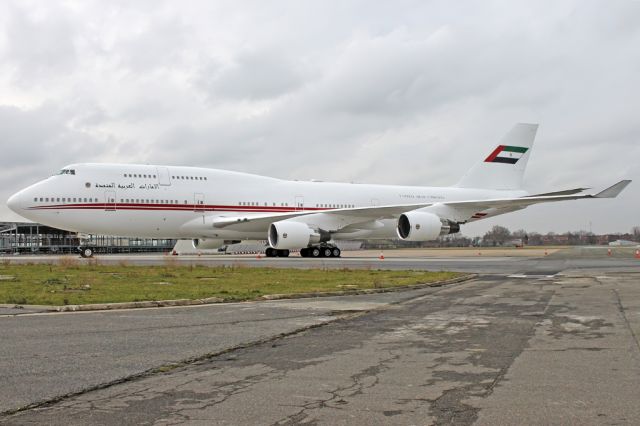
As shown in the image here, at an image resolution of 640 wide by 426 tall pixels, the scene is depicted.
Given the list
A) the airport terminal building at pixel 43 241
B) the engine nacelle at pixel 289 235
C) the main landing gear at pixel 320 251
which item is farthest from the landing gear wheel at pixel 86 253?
the airport terminal building at pixel 43 241

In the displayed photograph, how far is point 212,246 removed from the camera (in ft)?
121

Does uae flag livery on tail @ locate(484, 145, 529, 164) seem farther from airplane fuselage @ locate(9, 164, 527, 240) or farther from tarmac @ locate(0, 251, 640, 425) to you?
tarmac @ locate(0, 251, 640, 425)

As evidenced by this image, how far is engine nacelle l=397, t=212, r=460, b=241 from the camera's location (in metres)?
31.1

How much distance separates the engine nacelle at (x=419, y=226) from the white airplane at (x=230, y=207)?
52mm

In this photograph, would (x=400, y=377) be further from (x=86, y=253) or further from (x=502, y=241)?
(x=502, y=241)

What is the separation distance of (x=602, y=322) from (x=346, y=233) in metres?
27.0

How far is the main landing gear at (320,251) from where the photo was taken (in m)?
33.8

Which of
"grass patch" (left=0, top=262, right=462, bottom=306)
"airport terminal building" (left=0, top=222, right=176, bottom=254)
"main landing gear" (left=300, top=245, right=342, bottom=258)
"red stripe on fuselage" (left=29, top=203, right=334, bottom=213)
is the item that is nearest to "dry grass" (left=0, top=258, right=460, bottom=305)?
"grass patch" (left=0, top=262, right=462, bottom=306)

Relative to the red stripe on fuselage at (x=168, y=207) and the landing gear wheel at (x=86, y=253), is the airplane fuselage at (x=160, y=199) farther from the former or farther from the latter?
the landing gear wheel at (x=86, y=253)

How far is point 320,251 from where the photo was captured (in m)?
34.5

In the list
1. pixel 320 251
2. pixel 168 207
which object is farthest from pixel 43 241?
pixel 320 251

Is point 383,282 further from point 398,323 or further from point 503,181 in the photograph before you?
point 503,181

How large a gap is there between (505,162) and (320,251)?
1548cm

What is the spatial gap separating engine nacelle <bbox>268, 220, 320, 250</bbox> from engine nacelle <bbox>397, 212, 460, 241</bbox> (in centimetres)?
475
